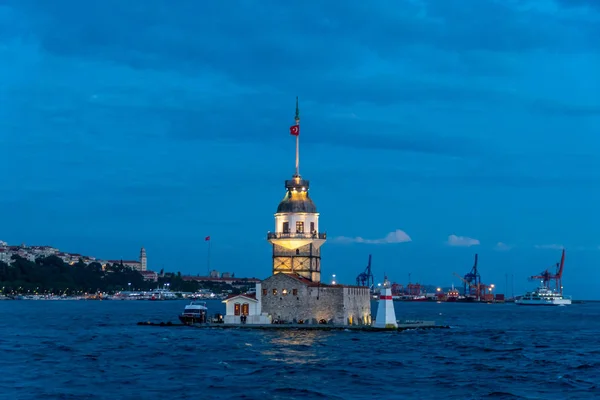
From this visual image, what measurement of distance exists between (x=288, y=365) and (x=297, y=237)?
2837cm

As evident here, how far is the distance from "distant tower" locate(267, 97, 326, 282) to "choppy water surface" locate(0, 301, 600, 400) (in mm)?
8457

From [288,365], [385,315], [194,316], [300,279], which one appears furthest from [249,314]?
[288,365]

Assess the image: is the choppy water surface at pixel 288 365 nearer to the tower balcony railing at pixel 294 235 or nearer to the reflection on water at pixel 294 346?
the reflection on water at pixel 294 346

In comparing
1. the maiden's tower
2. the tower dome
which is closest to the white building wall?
the maiden's tower

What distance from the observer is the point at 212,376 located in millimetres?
56781

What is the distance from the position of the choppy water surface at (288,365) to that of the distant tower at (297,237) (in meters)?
8.46

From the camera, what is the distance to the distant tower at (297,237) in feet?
292

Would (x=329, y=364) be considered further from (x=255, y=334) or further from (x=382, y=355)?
(x=255, y=334)

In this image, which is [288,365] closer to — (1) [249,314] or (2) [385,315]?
(1) [249,314]

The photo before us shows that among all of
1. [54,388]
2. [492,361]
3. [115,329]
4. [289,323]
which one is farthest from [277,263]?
[54,388]

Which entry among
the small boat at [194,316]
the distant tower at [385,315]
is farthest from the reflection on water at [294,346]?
the small boat at [194,316]

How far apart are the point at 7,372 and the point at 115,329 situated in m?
38.6

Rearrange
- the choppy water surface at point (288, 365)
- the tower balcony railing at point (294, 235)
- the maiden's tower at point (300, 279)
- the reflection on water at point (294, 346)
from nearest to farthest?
the choppy water surface at point (288, 365), the reflection on water at point (294, 346), the maiden's tower at point (300, 279), the tower balcony railing at point (294, 235)

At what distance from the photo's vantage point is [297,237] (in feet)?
292
